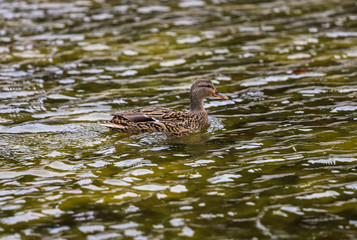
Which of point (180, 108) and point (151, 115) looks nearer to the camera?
point (151, 115)

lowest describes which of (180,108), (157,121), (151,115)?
(180,108)

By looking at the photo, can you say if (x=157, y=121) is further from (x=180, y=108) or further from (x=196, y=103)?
(x=180, y=108)

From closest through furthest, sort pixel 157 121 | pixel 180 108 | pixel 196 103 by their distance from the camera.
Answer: pixel 157 121 → pixel 196 103 → pixel 180 108

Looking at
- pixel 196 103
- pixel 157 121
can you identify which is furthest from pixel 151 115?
pixel 196 103

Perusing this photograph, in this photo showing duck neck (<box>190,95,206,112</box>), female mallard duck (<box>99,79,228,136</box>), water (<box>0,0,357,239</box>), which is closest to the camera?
water (<box>0,0,357,239</box>)

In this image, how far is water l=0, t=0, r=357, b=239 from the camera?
25.3ft

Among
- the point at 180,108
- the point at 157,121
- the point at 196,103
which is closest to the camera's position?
the point at 157,121

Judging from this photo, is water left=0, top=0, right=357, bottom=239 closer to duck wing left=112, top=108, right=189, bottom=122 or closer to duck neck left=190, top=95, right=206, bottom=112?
duck wing left=112, top=108, right=189, bottom=122

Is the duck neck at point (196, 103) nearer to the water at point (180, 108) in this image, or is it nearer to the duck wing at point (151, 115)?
the water at point (180, 108)

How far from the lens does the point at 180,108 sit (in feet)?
43.4

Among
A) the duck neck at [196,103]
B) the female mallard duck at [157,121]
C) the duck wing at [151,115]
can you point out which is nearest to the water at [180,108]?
the female mallard duck at [157,121]

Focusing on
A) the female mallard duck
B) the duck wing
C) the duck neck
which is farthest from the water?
the duck neck

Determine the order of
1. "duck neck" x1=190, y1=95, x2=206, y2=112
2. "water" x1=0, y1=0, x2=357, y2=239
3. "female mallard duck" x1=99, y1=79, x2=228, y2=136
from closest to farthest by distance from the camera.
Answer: "water" x1=0, y1=0, x2=357, y2=239, "female mallard duck" x1=99, y1=79, x2=228, y2=136, "duck neck" x1=190, y1=95, x2=206, y2=112

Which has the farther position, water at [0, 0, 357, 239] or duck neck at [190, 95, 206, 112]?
duck neck at [190, 95, 206, 112]
